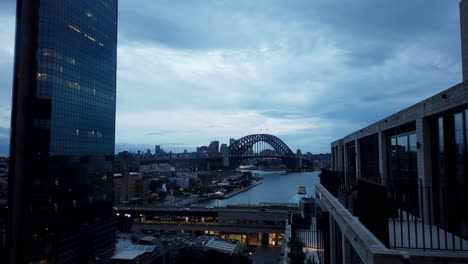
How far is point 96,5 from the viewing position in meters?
31.3

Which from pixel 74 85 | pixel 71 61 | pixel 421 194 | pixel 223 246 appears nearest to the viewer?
pixel 421 194

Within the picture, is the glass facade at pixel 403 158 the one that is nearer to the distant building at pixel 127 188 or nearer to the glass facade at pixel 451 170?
the glass facade at pixel 451 170

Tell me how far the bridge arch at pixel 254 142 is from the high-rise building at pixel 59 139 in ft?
282

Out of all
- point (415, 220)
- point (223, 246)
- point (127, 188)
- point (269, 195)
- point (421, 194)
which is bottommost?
point (269, 195)

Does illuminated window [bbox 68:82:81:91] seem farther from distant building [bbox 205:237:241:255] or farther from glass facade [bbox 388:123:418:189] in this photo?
glass facade [bbox 388:123:418:189]

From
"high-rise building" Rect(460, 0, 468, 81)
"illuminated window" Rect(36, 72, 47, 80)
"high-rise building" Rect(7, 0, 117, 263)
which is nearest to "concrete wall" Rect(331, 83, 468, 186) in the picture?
"high-rise building" Rect(460, 0, 468, 81)

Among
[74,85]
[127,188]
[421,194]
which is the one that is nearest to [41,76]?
[74,85]

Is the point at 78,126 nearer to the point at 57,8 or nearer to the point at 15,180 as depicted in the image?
the point at 15,180

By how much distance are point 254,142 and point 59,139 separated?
9444 cm

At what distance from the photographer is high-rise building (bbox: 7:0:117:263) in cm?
2252

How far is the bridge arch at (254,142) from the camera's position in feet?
378

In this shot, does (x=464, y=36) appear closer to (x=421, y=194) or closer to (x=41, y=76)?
(x=421, y=194)

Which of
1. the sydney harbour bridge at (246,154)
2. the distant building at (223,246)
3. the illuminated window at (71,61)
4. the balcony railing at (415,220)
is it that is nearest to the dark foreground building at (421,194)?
the balcony railing at (415,220)

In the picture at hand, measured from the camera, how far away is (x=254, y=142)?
117438 mm
